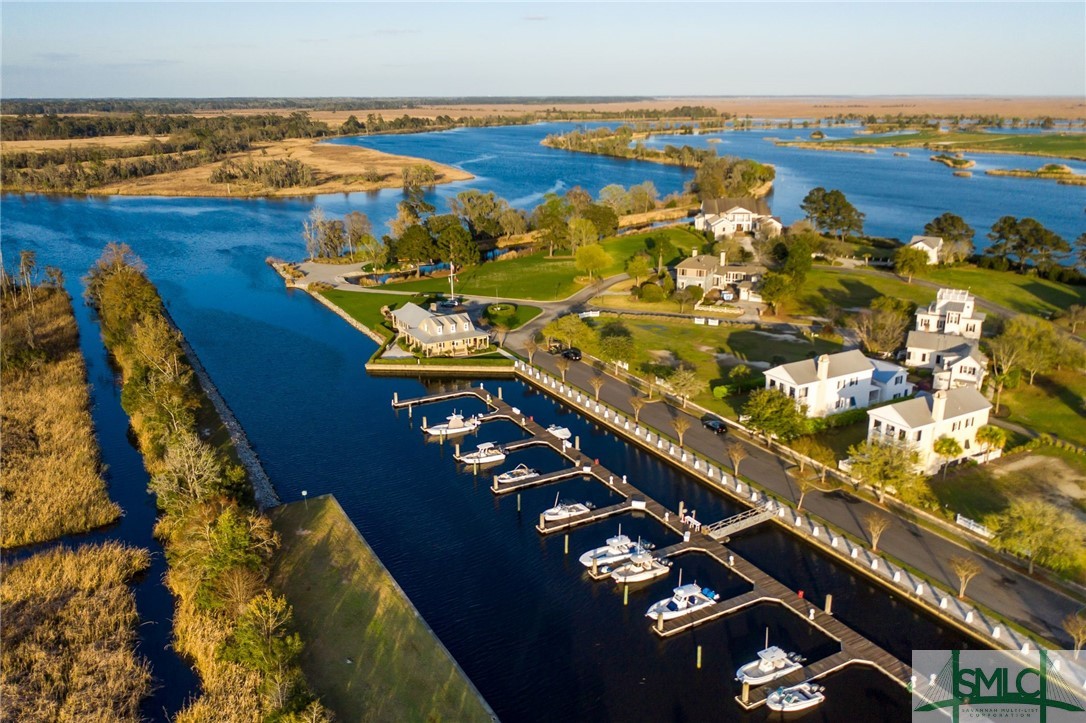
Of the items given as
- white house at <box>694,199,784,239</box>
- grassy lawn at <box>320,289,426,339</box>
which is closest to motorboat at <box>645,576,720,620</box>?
grassy lawn at <box>320,289,426,339</box>

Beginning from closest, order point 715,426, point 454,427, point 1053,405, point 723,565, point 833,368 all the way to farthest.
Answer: point 723,565
point 715,426
point 833,368
point 454,427
point 1053,405

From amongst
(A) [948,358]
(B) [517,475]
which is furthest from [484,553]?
(A) [948,358]

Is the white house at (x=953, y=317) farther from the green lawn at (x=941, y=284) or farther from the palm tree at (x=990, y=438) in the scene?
the palm tree at (x=990, y=438)

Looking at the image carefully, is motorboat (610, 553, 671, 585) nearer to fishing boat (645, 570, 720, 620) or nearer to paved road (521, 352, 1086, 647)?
fishing boat (645, 570, 720, 620)

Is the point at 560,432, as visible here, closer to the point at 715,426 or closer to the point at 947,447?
the point at 715,426

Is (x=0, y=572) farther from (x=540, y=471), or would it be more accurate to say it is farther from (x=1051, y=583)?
(x=1051, y=583)

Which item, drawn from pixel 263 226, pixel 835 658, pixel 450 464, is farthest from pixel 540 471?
pixel 263 226
